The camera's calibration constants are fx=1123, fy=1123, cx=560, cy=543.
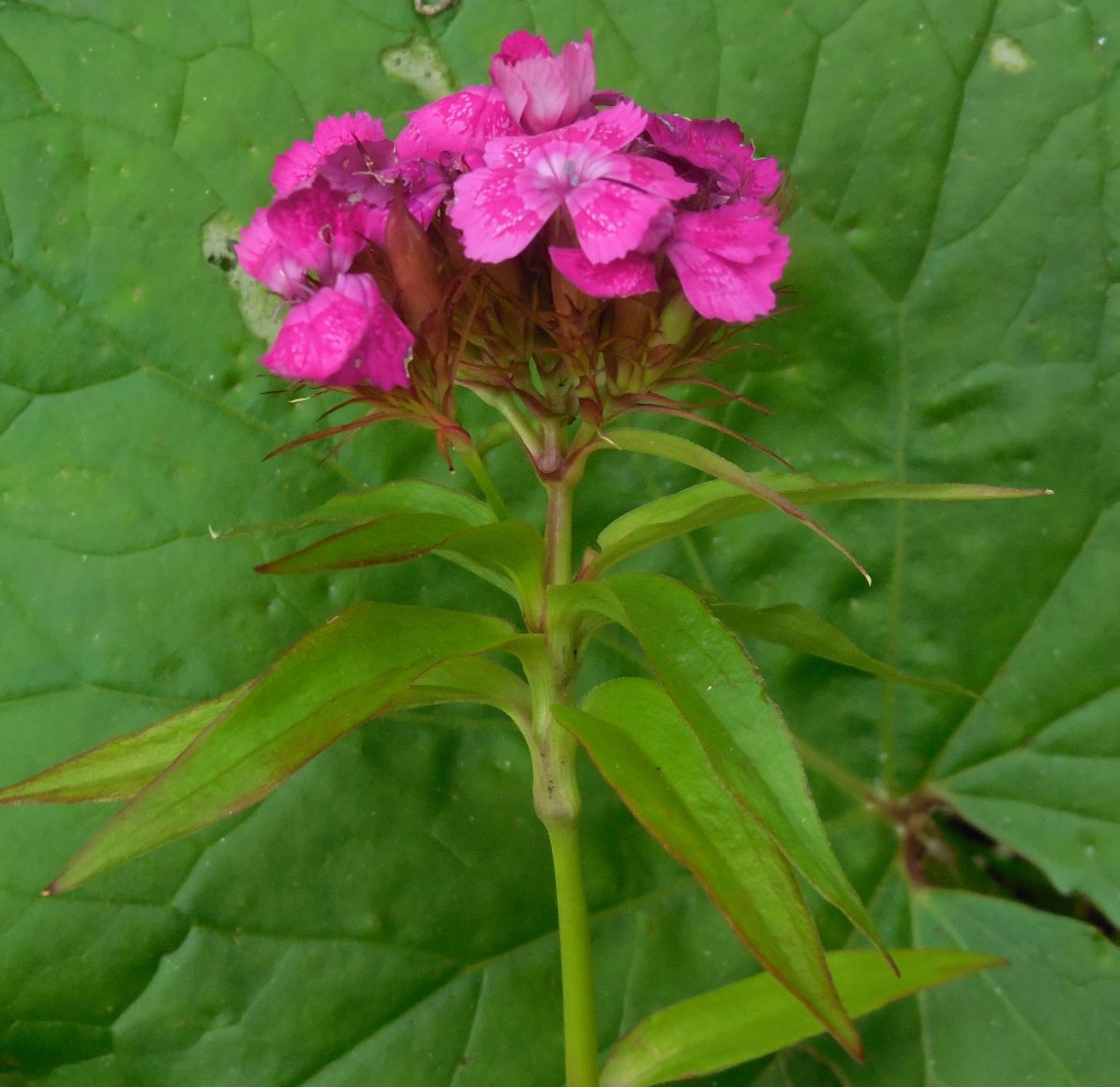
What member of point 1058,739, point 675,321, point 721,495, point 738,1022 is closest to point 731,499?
point 721,495

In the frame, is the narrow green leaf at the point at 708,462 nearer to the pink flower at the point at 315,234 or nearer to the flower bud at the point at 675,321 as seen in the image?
the flower bud at the point at 675,321

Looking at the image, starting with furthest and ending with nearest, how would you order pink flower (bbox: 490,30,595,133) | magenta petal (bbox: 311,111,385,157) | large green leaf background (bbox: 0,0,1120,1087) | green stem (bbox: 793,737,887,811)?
1. green stem (bbox: 793,737,887,811)
2. large green leaf background (bbox: 0,0,1120,1087)
3. magenta petal (bbox: 311,111,385,157)
4. pink flower (bbox: 490,30,595,133)

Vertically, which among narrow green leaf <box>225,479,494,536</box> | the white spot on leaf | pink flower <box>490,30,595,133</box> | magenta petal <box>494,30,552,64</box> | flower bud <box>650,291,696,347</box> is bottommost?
narrow green leaf <box>225,479,494,536</box>

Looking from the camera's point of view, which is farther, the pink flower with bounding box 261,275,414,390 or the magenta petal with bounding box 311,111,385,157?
the magenta petal with bounding box 311,111,385,157

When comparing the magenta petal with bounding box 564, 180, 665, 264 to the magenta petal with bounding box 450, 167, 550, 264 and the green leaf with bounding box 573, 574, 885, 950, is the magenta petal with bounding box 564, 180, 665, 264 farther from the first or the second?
the green leaf with bounding box 573, 574, 885, 950

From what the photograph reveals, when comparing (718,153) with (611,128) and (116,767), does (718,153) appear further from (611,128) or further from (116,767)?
(116,767)

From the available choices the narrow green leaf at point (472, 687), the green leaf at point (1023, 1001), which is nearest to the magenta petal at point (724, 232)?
the narrow green leaf at point (472, 687)

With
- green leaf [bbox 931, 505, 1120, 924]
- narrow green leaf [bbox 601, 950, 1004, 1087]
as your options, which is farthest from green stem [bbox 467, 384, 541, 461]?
green leaf [bbox 931, 505, 1120, 924]
